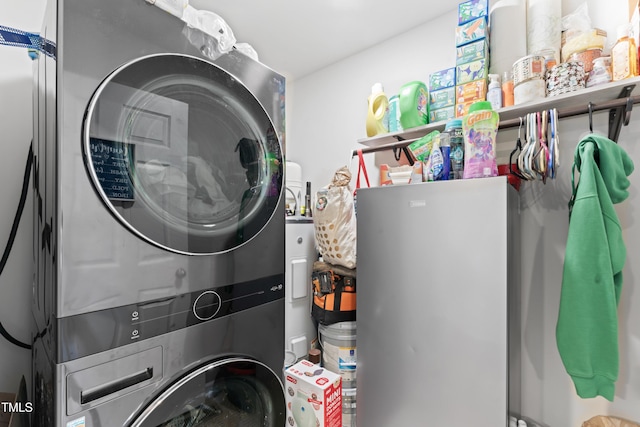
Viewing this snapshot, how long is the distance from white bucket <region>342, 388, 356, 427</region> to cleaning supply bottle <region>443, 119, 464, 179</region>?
48.6 inches

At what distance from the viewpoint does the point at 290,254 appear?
5.45ft

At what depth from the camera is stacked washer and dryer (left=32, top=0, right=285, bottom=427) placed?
1.82 ft

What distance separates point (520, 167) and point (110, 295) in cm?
144

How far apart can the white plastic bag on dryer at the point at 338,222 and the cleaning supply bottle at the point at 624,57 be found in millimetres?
1144

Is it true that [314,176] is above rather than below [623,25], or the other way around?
below

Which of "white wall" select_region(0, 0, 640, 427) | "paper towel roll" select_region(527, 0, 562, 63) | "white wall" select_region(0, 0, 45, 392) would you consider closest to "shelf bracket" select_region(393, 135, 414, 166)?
"white wall" select_region(0, 0, 640, 427)

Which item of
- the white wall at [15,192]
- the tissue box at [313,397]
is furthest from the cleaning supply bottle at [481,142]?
the white wall at [15,192]

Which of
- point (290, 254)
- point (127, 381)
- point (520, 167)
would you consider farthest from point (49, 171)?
point (520, 167)

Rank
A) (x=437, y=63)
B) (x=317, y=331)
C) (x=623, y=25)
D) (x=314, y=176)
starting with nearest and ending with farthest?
(x=623, y=25)
(x=437, y=63)
(x=317, y=331)
(x=314, y=176)

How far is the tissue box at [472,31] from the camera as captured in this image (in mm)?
1268

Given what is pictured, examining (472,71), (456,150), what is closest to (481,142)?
(456,150)

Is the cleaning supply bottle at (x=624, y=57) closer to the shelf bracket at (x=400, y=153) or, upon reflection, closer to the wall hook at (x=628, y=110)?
the wall hook at (x=628, y=110)

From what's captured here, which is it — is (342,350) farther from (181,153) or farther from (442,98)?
(442,98)

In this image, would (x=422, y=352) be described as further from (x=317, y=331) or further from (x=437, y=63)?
(x=437, y=63)
